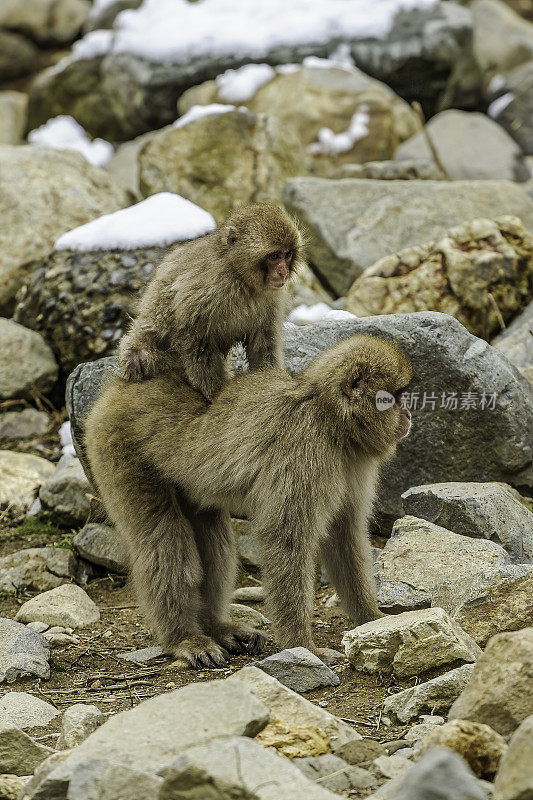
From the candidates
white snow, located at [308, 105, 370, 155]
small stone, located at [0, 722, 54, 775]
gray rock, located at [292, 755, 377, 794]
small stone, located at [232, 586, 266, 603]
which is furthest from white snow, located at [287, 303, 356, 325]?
gray rock, located at [292, 755, 377, 794]

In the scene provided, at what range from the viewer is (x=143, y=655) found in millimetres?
4488

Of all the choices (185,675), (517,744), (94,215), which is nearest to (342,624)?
(185,675)

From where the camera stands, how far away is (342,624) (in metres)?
4.70

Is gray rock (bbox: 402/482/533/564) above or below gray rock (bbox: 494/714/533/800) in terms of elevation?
below

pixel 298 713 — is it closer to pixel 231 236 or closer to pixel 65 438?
pixel 231 236

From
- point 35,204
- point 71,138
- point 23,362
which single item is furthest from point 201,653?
point 71,138

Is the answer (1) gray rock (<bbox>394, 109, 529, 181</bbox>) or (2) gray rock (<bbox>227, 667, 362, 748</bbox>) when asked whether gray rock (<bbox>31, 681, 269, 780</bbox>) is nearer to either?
(2) gray rock (<bbox>227, 667, 362, 748</bbox>)

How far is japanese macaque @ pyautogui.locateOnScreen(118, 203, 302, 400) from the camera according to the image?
452cm

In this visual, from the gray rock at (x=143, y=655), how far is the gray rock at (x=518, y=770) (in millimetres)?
2263

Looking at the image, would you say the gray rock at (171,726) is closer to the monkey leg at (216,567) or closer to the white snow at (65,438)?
the monkey leg at (216,567)

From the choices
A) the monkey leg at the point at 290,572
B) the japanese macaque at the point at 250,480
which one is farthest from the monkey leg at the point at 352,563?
the monkey leg at the point at 290,572

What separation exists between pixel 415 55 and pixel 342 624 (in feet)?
30.6

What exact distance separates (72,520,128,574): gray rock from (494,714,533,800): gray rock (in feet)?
11.1

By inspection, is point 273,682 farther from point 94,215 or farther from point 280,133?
point 280,133
